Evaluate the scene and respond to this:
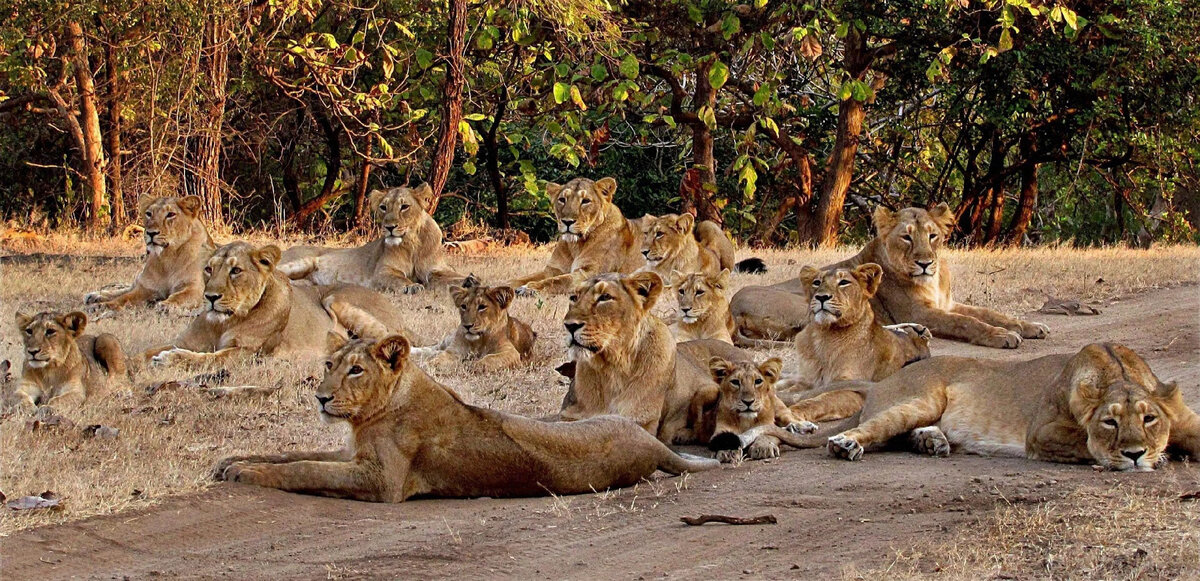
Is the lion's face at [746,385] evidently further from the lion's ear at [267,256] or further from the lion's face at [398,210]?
the lion's face at [398,210]

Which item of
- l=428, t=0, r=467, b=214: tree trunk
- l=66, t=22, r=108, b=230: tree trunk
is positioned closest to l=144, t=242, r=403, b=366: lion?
l=428, t=0, r=467, b=214: tree trunk

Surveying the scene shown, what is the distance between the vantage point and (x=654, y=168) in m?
23.6

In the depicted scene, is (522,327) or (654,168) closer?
(522,327)

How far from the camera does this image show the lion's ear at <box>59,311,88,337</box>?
9.06 m

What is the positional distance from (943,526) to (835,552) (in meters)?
0.50

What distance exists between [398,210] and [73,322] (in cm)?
556

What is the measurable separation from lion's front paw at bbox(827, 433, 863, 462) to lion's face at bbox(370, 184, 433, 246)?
25.0 ft

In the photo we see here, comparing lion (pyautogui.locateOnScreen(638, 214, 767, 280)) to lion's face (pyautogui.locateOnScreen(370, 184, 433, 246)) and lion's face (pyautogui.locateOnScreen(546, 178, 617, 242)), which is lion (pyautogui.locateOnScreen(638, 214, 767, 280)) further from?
lion's face (pyautogui.locateOnScreen(370, 184, 433, 246))

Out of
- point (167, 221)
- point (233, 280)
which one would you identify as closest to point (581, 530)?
point (233, 280)

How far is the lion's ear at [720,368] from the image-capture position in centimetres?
806

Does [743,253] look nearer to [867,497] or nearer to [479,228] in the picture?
[479,228]

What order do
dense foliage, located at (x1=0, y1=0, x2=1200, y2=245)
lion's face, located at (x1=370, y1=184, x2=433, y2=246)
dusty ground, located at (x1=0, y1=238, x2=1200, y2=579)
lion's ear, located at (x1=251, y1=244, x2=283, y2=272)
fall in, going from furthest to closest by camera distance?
1. dense foliage, located at (x1=0, y1=0, x2=1200, y2=245)
2. lion's face, located at (x1=370, y1=184, x2=433, y2=246)
3. lion's ear, located at (x1=251, y1=244, x2=283, y2=272)
4. dusty ground, located at (x1=0, y1=238, x2=1200, y2=579)

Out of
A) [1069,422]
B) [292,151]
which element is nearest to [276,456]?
[1069,422]

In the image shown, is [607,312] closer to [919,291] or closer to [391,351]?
[391,351]
